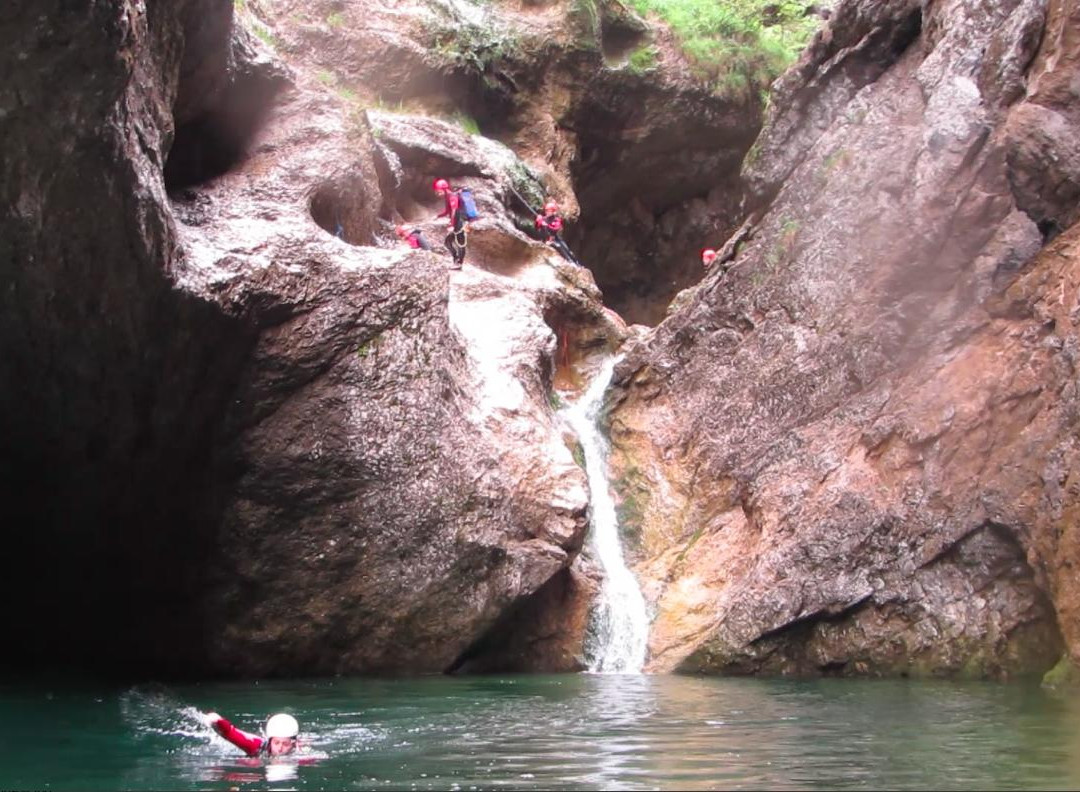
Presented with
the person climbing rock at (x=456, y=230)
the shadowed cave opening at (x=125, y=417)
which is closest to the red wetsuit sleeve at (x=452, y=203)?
the person climbing rock at (x=456, y=230)

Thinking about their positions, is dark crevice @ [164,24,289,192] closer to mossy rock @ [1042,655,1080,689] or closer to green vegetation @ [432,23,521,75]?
green vegetation @ [432,23,521,75]

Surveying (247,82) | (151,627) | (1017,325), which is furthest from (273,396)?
(1017,325)

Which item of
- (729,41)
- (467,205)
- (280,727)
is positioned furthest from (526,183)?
(280,727)

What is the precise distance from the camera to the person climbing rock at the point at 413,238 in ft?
65.9

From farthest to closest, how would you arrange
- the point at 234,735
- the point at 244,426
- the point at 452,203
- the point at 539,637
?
1. the point at 452,203
2. the point at 539,637
3. the point at 244,426
4. the point at 234,735

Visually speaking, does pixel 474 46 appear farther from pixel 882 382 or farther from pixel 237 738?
pixel 237 738

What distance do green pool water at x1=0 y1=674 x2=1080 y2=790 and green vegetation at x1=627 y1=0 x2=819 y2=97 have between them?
68.3 ft

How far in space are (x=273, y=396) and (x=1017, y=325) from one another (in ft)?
30.1

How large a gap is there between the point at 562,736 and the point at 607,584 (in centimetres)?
797

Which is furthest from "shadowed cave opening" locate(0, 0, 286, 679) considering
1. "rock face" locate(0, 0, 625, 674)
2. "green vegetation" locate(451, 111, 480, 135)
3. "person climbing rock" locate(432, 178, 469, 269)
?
"green vegetation" locate(451, 111, 480, 135)

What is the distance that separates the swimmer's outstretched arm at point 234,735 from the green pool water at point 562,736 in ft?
0.42

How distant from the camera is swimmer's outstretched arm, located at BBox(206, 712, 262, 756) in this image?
256 inches

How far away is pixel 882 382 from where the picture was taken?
15039 mm

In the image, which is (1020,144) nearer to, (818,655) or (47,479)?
(818,655)
